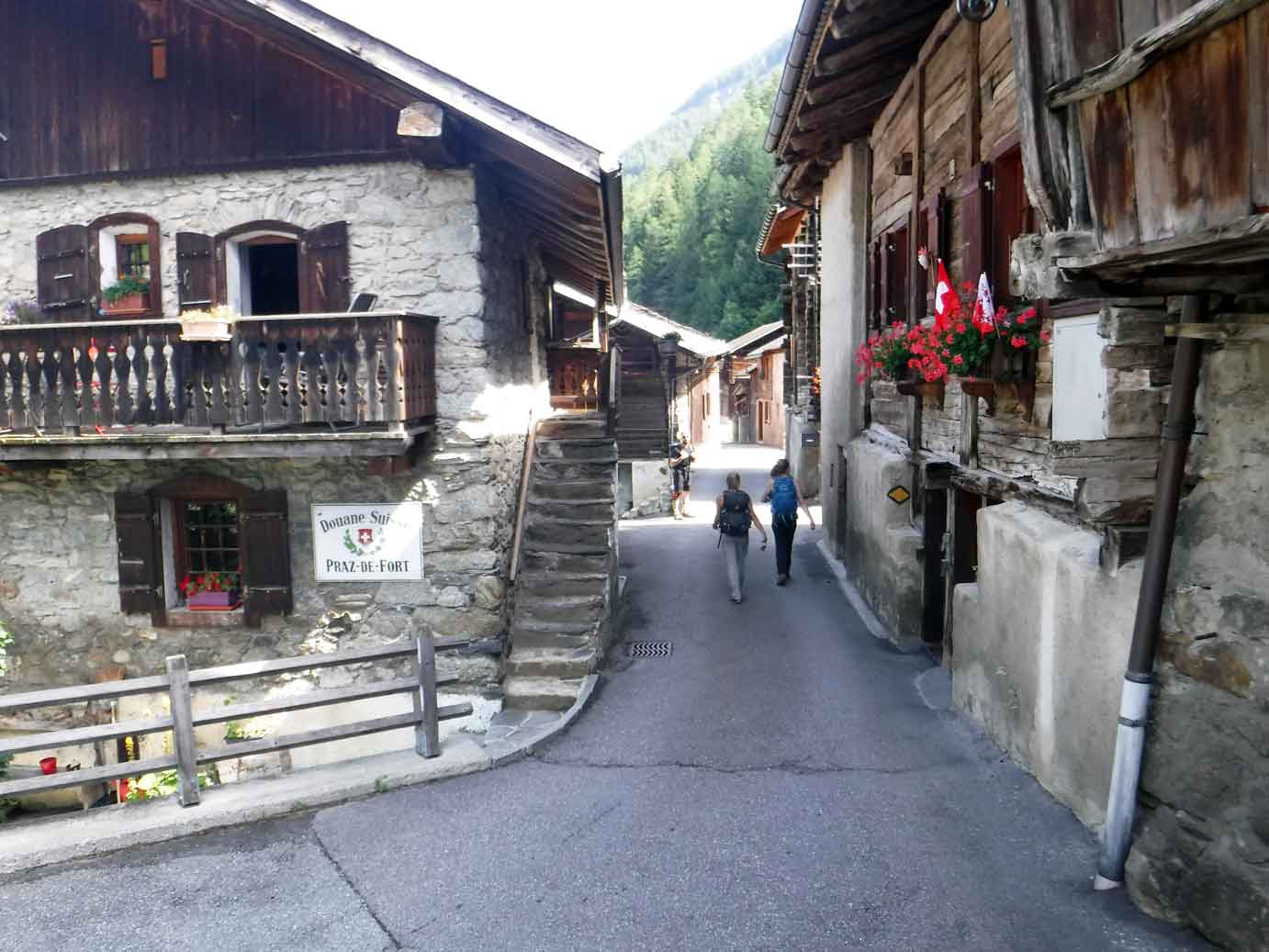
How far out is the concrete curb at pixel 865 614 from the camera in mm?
9695

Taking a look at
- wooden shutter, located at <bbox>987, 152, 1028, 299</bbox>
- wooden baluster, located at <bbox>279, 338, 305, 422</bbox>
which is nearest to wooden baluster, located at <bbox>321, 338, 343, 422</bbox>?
wooden baluster, located at <bbox>279, 338, 305, 422</bbox>

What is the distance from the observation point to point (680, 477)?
23.9m

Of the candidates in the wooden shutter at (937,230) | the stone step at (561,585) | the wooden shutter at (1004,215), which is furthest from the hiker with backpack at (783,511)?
the wooden shutter at (1004,215)

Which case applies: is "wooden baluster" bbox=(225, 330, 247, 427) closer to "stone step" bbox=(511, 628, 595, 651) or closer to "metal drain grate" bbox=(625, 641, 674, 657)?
"stone step" bbox=(511, 628, 595, 651)

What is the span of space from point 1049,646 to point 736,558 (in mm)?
6199

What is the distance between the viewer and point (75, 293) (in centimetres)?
972

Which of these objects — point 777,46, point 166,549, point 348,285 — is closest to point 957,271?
point 348,285

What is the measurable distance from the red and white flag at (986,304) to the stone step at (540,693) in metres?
4.58

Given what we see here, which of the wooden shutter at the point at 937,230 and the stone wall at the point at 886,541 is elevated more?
the wooden shutter at the point at 937,230

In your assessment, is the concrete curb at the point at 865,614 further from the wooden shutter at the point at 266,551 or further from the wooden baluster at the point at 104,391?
the wooden baluster at the point at 104,391

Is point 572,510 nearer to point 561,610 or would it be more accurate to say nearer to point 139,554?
point 561,610

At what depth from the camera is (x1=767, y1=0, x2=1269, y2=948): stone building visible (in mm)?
3514

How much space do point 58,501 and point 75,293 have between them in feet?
6.97

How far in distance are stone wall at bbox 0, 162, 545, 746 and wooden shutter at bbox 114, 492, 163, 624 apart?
16 cm
